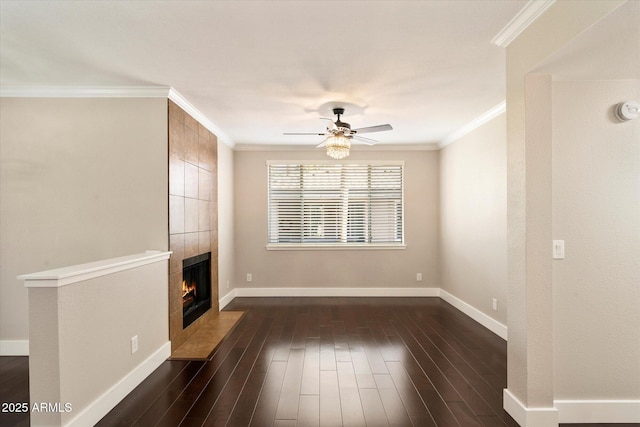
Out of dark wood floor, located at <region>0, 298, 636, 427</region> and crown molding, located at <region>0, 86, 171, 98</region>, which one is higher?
crown molding, located at <region>0, 86, 171, 98</region>

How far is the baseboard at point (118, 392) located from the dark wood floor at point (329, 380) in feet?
0.19

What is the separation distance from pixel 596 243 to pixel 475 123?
2.67 metres

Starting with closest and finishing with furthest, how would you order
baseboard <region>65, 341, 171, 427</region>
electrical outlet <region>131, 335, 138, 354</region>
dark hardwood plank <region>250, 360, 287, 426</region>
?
baseboard <region>65, 341, 171, 427</region> → dark hardwood plank <region>250, 360, 287, 426</region> → electrical outlet <region>131, 335, 138, 354</region>

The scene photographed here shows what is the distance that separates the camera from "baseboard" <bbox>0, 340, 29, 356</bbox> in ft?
11.3

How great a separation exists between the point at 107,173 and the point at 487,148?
173 inches

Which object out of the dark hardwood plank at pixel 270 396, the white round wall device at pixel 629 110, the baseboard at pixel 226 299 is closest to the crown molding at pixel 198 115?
the baseboard at pixel 226 299

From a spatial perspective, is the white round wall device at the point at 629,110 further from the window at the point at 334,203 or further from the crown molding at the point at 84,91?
the window at the point at 334,203

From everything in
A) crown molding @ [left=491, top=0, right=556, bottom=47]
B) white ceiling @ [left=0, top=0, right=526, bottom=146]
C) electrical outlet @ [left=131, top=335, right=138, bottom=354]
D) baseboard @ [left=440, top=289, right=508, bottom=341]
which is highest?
white ceiling @ [left=0, top=0, right=526, bottom=146]

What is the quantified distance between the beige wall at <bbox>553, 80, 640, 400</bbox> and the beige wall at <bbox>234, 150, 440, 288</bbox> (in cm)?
379

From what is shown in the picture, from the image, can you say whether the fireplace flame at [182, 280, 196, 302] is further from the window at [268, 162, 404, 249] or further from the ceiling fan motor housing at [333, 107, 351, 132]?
the ceiling fan motor housing at [333, 107, 351, 132]

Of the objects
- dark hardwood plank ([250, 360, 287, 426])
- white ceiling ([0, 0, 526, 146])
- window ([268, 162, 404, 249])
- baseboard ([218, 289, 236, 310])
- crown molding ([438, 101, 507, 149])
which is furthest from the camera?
window ([268, 162, 404, 249])

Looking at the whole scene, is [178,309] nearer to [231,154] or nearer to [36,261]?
[36,261]

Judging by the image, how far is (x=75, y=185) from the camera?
11.3ft

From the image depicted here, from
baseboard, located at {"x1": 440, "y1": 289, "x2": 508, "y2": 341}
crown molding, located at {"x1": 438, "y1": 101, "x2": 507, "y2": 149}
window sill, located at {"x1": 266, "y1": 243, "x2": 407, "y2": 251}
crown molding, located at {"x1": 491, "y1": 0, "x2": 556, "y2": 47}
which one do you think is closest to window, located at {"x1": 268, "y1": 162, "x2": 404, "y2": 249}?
window sill, located at {"x1": 266, "y1": 243, "x2": 407, "y2": 251}
